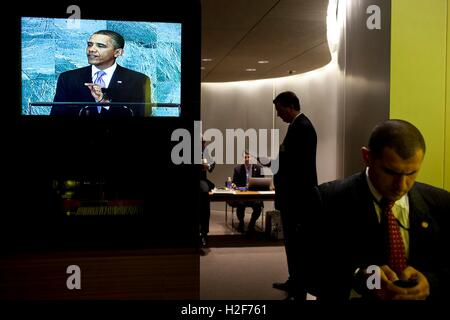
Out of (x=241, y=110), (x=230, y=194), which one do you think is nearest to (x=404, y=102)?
(x=230, y=194)

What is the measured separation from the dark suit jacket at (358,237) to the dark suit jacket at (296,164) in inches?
90.9

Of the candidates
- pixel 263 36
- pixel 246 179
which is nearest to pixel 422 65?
pixel 263 36

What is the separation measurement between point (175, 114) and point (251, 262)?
135 inches

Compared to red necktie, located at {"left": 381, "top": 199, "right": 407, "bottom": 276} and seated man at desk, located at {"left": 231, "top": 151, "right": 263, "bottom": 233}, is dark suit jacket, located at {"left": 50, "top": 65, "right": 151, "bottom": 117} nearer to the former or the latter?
red necktie, located at {"left": 381, "top": 199, "right": 407, "bottom": 276}

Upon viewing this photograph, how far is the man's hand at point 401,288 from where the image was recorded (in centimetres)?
152

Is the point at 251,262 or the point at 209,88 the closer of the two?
the point at 251,262

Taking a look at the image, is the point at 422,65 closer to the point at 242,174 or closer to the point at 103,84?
the point at 103,84

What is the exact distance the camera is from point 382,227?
1.68 metres

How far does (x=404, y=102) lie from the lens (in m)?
2.40

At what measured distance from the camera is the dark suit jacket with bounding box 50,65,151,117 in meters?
2.85

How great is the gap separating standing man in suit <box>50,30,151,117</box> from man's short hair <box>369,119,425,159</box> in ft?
5.33

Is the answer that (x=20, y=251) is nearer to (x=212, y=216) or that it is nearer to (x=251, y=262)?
(x=251, y=262)

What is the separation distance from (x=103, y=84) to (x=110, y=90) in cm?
5
